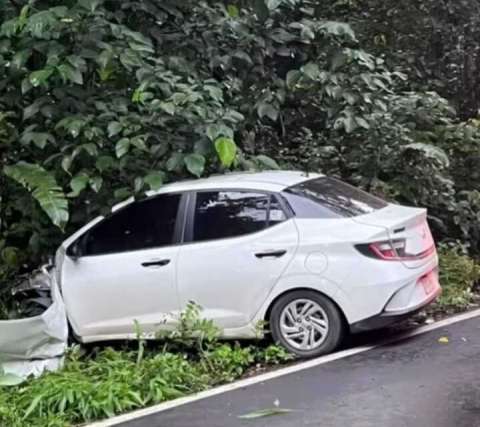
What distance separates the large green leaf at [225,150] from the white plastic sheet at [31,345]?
1.99 m

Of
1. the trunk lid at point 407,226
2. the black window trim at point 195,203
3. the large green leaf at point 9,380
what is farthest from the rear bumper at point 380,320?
the large green leaf at point 9,380

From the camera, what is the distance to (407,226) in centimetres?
676

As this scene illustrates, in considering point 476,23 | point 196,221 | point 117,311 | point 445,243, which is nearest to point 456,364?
point 196,221

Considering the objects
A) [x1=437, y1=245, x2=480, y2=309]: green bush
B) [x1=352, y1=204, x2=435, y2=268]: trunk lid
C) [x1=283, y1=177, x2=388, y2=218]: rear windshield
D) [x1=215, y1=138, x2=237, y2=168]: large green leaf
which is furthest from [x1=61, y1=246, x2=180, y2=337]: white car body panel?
[x1=437, y1=245, x2=480, y2=309]: green bush

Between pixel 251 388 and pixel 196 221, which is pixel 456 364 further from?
pixel 196 221

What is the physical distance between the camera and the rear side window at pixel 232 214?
22.5 feet

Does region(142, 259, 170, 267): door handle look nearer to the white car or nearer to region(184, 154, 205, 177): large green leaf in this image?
the white car

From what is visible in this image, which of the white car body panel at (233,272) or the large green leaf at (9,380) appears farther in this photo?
the white car body panel at (233,272)

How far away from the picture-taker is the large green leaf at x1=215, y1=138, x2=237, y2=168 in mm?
7129

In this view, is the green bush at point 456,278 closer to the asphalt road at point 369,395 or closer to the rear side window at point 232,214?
the asphalt road at point 369,395

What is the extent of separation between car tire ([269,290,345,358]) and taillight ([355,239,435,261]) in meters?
0.53

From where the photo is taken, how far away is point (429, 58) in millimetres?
12258

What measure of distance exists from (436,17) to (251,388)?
301 inches

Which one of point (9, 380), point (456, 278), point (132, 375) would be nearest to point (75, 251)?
point (9, 380)
